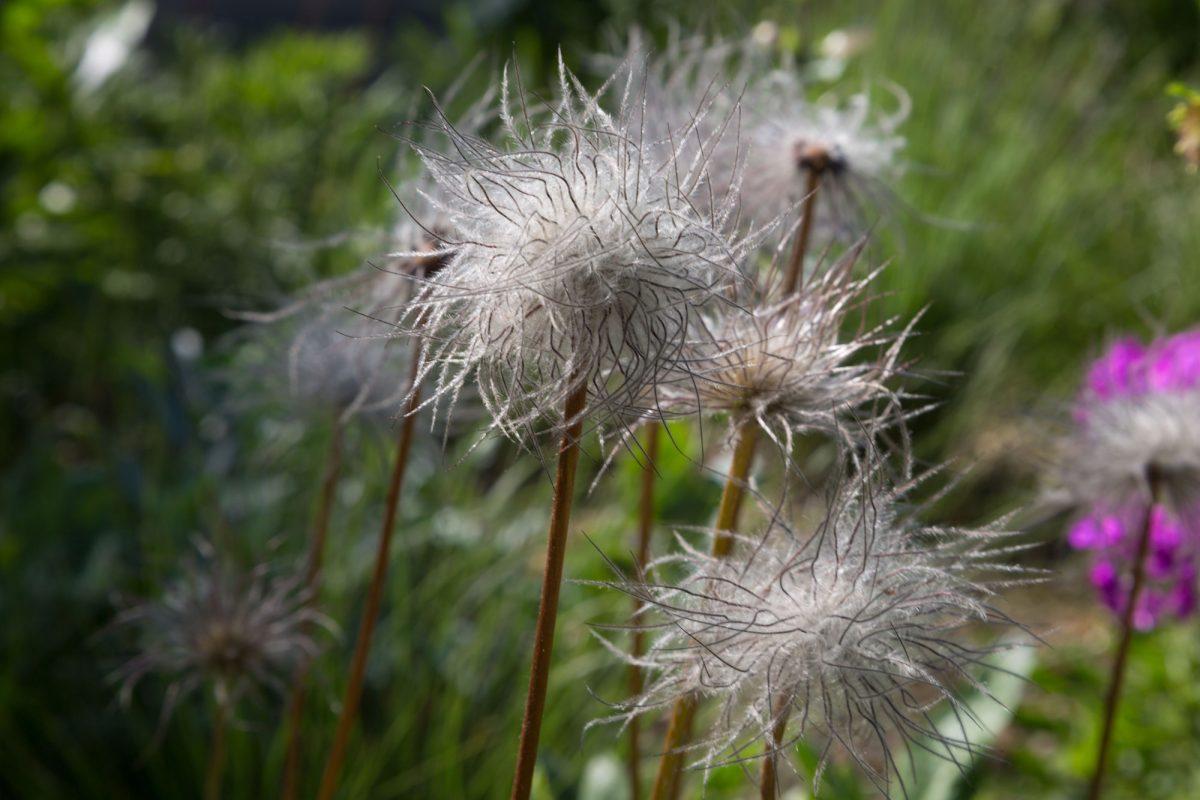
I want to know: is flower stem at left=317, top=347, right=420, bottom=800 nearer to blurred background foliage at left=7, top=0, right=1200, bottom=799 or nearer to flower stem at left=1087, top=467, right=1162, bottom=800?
blurred background foliage at left=7, top=0, right=1200, bottom=799

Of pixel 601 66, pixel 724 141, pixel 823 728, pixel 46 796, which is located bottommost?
pixel 46 796

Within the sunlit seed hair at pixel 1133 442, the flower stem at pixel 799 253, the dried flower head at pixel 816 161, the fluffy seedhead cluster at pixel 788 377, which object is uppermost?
the dried flower head at pixel 816 161

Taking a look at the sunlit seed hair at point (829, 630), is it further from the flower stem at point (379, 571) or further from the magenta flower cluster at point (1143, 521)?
the magenta flower cluster at point (1143, 521)

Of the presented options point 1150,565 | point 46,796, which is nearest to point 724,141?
point 1150,565

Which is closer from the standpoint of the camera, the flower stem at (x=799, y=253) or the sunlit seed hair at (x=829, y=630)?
the sunlit seed hair at (x=829, y=630)

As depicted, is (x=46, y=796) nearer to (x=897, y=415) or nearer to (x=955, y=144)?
(x=897, y=415)

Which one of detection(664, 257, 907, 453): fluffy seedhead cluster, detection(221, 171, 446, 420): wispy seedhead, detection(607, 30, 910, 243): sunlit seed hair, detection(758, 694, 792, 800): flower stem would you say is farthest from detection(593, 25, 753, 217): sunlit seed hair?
detection(758, 694, 792, 800): flower stem

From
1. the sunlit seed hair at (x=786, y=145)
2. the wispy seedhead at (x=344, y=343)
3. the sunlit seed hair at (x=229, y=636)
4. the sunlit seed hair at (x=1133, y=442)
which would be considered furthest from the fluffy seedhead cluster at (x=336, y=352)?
the sunlit seed hair at (x=1133, y=442)

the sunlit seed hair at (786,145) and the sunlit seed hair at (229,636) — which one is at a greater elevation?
the sunlit seed hair at (786,145)

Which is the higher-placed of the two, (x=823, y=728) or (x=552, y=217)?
(x=552, y=217)
